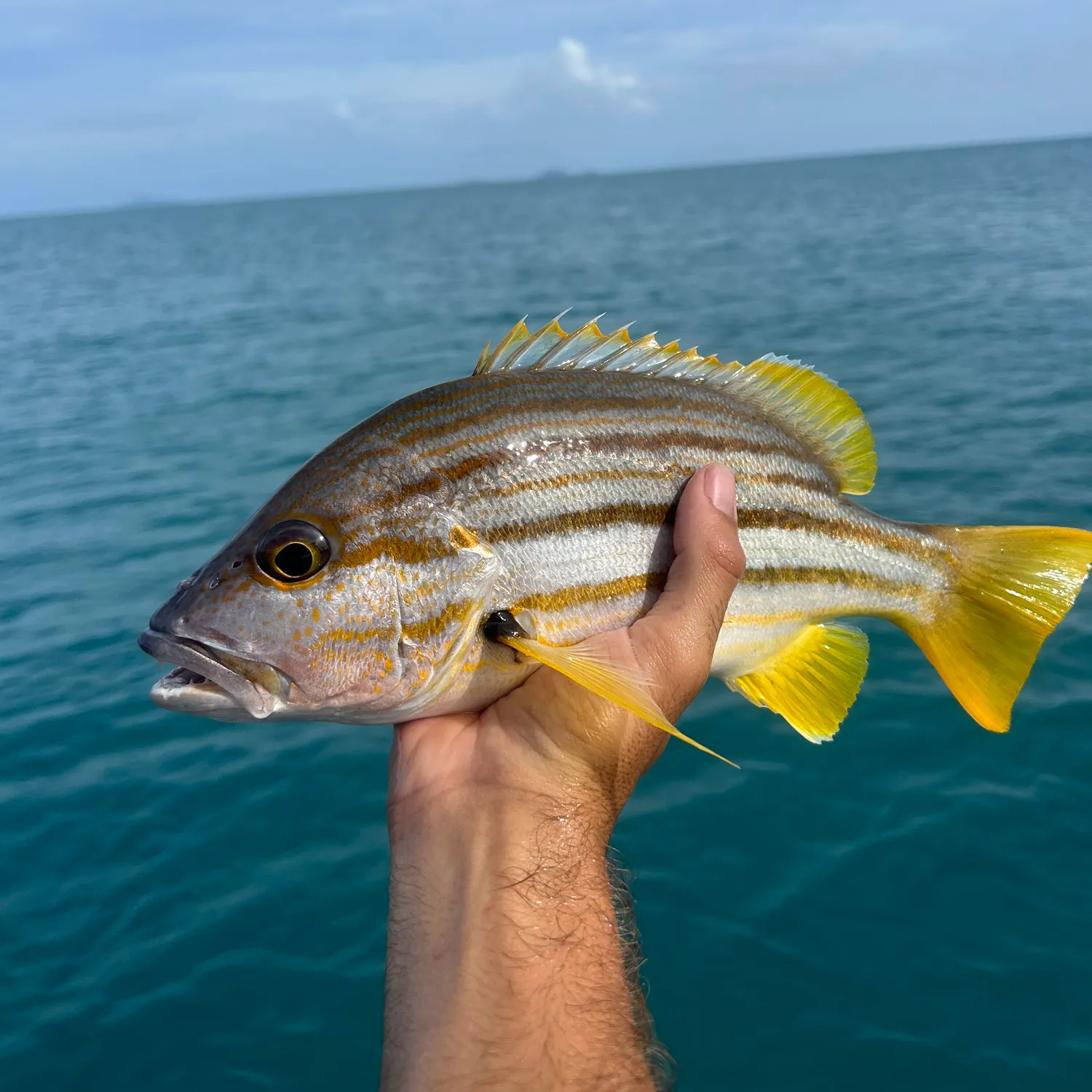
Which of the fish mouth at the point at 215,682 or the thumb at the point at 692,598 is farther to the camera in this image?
the thumb at the point at 692,598

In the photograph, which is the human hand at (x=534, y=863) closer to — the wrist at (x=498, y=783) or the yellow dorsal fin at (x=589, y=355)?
the wrist at (x=498, y=783)

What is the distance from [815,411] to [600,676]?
1.55 m

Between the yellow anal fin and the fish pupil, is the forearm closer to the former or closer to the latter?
the fish pupil

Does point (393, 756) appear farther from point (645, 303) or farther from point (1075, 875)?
point (645, 303)

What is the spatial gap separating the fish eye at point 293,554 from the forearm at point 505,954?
845 millimetres

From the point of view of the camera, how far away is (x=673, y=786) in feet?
25.3

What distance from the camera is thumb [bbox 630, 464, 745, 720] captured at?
116 inches

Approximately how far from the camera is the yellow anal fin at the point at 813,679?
365 cm

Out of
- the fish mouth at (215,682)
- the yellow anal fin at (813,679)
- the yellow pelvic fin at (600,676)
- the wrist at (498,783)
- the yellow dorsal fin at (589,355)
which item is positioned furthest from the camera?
the yellow anal fin at (813,679)

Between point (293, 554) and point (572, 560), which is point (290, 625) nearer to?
point (293, 554)

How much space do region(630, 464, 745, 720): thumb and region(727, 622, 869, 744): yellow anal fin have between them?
62cm

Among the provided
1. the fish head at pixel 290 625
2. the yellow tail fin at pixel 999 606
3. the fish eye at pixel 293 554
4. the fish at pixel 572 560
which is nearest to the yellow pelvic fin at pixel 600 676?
the fish at pixel 572 560

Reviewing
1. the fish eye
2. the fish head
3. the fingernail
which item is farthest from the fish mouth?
the fingernail

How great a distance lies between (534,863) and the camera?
2.74m
